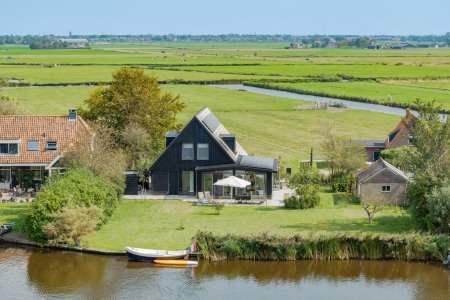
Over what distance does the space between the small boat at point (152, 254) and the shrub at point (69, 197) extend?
537 centimetres

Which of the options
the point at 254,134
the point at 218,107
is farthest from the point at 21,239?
the point at 218,107

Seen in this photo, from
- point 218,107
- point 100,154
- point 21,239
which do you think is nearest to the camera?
point 21,239

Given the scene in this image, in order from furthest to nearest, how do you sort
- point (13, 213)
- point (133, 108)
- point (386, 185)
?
Answer: point (133, 108) < point (386, 185) < point (13, 213)

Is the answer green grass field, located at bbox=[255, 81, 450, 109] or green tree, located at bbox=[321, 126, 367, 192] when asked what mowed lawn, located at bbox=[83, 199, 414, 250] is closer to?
green tree, located at bbox=[321, 126, 367, 192]

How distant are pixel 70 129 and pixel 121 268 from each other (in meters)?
19.9

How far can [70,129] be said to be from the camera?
59.1 metres

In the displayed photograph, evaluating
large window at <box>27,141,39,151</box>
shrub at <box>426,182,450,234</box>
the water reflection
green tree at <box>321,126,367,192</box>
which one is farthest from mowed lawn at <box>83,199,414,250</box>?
large window at <box>27,141,39,151</box>

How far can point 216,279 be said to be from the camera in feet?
132

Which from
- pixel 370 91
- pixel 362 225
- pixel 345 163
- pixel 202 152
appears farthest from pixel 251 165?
pixel 370 91

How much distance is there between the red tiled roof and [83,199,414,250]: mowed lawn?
657cm

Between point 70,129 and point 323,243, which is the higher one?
point 70,129

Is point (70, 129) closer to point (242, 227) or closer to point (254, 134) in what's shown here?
point (242, 227)

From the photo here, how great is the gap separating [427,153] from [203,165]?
15.9m

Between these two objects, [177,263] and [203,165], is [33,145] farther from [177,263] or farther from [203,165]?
[177,263]
